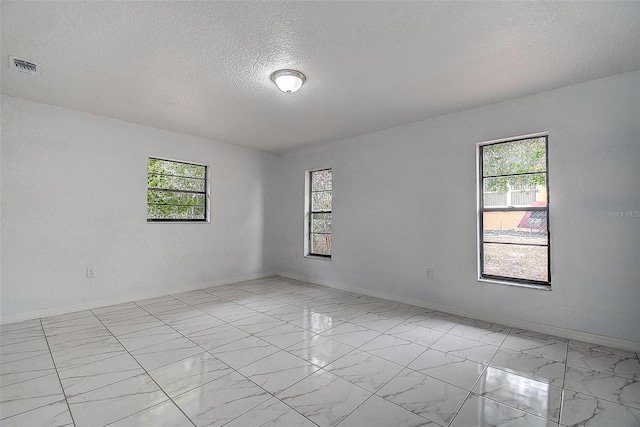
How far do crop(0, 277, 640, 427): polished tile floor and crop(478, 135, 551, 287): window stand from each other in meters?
0.70

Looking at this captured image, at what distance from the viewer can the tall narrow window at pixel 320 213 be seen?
221 inches

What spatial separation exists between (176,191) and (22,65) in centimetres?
245

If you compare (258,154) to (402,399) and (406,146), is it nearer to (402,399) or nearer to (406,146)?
(406,146)

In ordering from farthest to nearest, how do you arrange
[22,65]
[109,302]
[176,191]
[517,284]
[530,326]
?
[176,191] → [109,302] → [517,284] → [530,326] → [22,65]

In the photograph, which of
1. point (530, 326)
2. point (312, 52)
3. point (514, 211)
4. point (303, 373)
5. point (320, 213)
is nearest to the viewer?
point (303, 373)

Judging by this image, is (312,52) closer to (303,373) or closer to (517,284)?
(303,373)

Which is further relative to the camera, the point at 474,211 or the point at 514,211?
the point at 474,211

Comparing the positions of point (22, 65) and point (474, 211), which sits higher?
point (22, 65)

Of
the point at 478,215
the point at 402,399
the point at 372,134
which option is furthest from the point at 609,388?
the point at 372,134

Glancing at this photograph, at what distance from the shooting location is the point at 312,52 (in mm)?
2510

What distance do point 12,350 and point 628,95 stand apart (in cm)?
615

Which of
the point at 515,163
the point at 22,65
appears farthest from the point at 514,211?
the point at 22,65

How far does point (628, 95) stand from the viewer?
9.20ft

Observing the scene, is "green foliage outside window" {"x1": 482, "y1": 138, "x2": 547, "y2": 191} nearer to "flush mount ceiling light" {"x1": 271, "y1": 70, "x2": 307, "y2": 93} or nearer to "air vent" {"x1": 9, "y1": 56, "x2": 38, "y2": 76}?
"flush mount ceiling light" {"x1": 271, "y1": 70, "x2": 307, "y2": 93}
